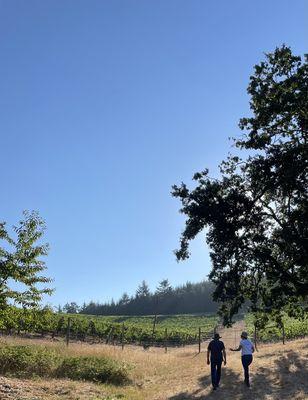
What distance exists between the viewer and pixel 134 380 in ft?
70.2

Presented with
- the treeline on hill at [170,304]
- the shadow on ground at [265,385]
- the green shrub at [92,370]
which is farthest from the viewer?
the treeline on hill at [170,304]

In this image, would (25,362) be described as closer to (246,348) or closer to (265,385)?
(246,348)

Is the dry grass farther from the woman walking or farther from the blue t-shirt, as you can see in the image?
the blue t-shirt

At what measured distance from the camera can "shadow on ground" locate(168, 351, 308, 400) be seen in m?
17.1

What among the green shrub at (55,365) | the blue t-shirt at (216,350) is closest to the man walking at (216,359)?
the blue t-shirt at (216,350)

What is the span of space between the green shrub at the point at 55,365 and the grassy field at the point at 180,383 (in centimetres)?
77

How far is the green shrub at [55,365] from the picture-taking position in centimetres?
1898

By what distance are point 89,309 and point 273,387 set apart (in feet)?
523

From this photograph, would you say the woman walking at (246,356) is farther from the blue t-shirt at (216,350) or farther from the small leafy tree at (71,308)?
the small leafy tree at (71,308)

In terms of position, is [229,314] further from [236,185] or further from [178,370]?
[236,185]

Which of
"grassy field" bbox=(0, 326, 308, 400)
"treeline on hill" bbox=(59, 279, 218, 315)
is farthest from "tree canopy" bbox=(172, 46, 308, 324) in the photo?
"treeline on hill" bbox=(59, 279, 218, 315)

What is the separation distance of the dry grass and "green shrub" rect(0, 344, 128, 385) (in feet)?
3.24

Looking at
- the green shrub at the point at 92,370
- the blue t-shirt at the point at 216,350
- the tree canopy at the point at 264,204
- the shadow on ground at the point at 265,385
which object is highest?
the tree canopy at the point at 264,204

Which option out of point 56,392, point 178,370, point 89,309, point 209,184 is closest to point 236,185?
point 209,184
